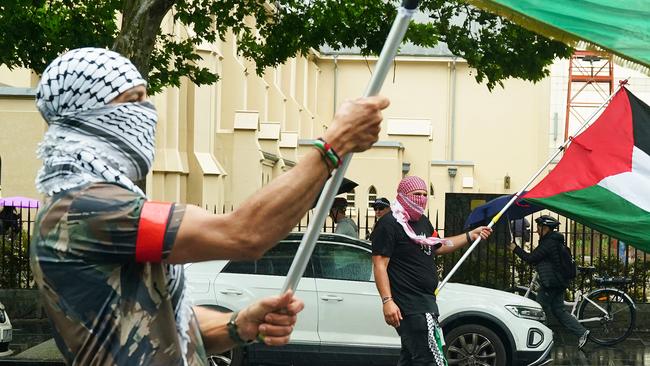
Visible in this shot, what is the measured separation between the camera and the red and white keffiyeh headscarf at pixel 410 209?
835cm

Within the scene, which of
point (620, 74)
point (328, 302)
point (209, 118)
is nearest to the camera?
point (328, 302)

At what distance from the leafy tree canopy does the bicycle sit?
301 cm

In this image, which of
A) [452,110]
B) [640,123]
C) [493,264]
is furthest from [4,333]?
[452,110]

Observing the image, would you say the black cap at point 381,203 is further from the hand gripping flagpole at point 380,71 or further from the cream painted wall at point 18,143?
the cream painted wall at point 18,143

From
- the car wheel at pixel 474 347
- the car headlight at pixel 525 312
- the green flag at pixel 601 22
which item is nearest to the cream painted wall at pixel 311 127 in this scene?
the car headlight at pixel 525 312

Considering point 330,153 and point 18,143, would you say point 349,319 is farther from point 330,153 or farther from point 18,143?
point 18,143

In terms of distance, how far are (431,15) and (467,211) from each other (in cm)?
337

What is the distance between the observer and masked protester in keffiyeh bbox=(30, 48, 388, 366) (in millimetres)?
2445

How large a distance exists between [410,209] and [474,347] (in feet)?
11.3

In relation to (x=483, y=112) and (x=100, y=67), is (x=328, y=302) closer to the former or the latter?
(x=100, y=67)

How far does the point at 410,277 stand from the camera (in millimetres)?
8281

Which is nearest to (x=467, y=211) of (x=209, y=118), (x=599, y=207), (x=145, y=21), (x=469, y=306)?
(x=469, y=306)

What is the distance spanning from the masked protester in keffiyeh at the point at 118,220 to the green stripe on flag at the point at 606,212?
5.47 metres

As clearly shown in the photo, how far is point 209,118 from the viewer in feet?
123
